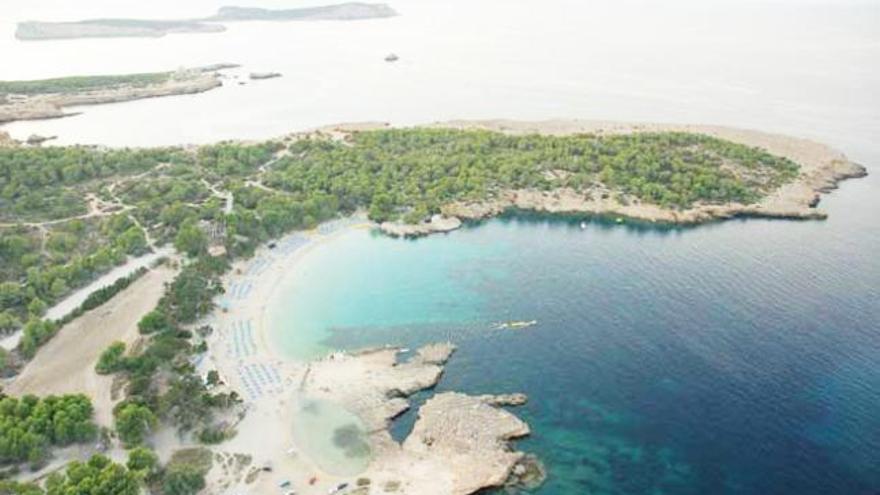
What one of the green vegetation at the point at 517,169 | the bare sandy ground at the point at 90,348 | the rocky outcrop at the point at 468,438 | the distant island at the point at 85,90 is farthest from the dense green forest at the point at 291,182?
the distant island at the point at 85,90

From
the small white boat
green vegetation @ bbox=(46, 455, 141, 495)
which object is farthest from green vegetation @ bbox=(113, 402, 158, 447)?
the small white boat

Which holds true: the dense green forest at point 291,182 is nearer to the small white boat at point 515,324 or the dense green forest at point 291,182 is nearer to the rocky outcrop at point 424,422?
the small white boat at point 515,324

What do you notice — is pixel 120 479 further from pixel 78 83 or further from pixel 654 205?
pixel 78 83

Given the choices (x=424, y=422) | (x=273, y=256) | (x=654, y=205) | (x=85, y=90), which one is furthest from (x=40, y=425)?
(x=85, y=90)

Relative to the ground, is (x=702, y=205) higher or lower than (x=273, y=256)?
higher

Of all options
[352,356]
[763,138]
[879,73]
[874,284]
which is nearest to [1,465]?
[352,356]

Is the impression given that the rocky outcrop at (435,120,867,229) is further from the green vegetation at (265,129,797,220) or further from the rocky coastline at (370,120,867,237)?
the green vegetation at (265,129,797,220)
